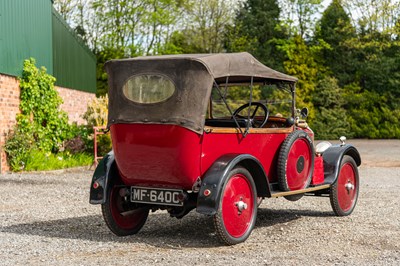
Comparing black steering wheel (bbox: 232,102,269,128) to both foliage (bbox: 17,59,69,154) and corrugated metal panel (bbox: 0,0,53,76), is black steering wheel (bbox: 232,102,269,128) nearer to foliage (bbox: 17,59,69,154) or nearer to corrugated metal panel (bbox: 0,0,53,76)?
corrugated metal panel (bbox: 0,0,53,76)

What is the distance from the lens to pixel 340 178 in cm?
839

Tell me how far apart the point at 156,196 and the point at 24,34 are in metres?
11.2

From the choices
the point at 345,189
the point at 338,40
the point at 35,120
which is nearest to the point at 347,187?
the point at 345,189

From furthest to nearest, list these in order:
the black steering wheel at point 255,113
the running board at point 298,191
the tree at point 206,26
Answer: the tree at point 206,26, the black steering wheel at point 255,113, the running board at point 298,191

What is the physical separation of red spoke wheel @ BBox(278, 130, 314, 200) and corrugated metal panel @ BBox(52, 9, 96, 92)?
13.8 meters

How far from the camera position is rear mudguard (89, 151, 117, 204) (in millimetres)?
6559

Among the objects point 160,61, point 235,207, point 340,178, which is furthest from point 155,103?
point 340,178

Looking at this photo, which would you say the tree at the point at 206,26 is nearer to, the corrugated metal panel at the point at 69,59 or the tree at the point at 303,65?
the tree at the point at 303,65

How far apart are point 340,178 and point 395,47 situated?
98.5 feet

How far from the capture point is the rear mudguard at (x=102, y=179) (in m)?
6.56

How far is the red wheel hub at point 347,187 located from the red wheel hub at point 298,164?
41.0 inches

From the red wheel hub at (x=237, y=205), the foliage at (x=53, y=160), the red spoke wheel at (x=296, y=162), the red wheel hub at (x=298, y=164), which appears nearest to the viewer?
the red wheel hub at (x=237, y=205)

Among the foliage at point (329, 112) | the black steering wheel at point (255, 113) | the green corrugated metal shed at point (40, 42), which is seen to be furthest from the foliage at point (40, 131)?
the foliage at point (329, 112)

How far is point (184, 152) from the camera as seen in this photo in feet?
19.8
